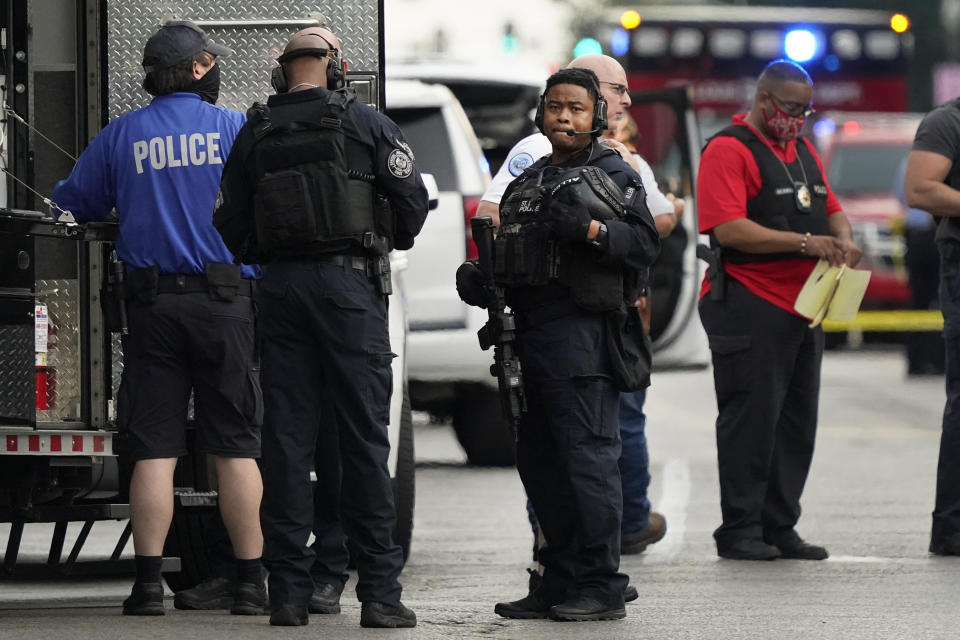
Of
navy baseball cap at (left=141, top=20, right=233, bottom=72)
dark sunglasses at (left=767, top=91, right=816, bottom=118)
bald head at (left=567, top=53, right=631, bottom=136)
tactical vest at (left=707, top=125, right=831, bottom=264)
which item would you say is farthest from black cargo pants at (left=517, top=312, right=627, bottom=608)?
dark sunglasses at (left=767, top=91, right=816, bottom=118)

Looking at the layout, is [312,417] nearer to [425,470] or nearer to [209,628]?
[209,628]

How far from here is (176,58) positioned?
684 centimetres

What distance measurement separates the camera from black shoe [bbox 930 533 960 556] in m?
8.54

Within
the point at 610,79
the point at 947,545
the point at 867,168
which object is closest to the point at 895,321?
the point at 867,168

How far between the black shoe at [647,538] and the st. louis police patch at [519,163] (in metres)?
1.88

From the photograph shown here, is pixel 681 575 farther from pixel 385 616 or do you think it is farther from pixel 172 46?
pixel 172 46

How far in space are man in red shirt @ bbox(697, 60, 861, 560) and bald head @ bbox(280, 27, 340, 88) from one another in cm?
242

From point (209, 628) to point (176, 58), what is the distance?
1.80 metres

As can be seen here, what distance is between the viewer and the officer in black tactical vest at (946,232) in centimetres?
867

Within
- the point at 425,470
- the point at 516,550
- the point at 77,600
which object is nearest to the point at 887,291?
the point at 425,470

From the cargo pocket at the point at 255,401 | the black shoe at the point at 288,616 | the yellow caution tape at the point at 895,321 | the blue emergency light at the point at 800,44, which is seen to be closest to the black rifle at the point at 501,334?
the cargo pocket at the point at 255,401

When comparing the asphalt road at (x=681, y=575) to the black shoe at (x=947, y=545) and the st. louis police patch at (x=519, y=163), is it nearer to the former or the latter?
the black shoe at (x=947, y=545)

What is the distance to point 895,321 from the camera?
2233cm

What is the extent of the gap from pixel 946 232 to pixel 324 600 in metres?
3.37
